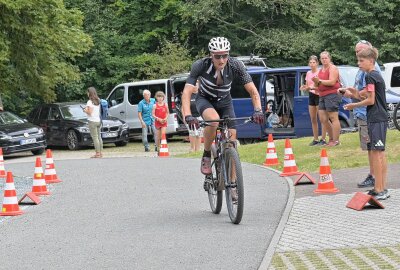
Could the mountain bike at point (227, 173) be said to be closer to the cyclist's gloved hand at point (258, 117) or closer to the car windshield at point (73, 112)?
the cyclist's gloved hand at point (258, 117)

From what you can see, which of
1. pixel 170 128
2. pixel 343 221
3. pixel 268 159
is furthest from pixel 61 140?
pixel 343 221

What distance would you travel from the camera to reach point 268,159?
16938 mm

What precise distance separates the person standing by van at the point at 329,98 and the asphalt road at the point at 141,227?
8.56ft

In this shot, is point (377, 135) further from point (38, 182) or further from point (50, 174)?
point (50, 174)

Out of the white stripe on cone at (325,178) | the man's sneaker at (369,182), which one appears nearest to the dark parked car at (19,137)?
the white stripe on cone at (325,178)

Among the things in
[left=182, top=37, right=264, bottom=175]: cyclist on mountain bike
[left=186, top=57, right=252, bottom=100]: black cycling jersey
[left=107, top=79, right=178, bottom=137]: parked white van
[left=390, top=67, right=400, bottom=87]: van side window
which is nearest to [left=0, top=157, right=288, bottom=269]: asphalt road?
[left=182, top=37, right=264, bottom=175]: cyclist on mountain bike

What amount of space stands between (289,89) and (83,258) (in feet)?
52.9

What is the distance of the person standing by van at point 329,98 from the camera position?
17688 mm

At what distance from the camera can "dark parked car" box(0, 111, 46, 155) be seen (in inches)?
1070

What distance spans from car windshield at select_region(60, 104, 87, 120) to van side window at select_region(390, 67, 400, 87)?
10.5m

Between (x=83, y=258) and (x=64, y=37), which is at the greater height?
(x=64, y=37)

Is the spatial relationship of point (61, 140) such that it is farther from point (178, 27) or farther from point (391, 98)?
point (178, 27)

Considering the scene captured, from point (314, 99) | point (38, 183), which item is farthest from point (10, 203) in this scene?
point (314, 99)

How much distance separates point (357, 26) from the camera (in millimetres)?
41125
